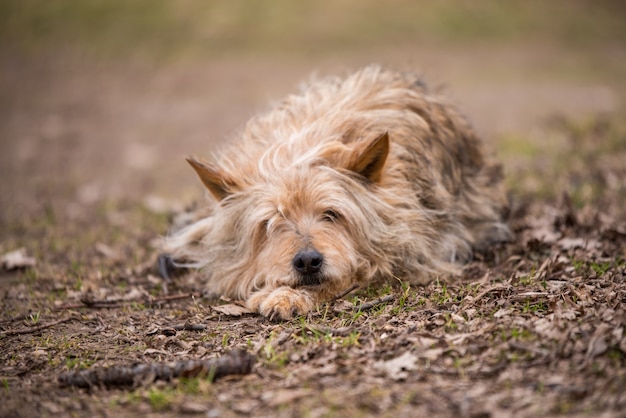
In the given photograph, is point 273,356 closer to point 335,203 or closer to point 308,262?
point 308,262

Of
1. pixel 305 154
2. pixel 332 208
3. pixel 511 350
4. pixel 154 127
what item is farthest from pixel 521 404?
pixel 154 127

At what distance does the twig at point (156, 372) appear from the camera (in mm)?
3848

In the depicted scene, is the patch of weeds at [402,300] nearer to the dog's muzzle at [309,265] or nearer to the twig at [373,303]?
the twig at [373,303]

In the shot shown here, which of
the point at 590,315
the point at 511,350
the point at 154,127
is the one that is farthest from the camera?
the point at 154,127

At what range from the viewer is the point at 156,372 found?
387cm

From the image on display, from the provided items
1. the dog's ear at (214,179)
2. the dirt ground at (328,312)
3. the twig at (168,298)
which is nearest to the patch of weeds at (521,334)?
the dirt ground at (328,312)

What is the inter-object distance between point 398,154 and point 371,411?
2.63 metres

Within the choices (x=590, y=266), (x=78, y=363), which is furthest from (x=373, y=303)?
(x=78, y=363)

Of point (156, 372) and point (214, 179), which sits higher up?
point (214, 179)

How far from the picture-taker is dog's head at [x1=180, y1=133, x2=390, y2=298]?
5.01 meters

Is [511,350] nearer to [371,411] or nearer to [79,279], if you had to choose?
[371,411]

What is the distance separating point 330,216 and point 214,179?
2.82ft

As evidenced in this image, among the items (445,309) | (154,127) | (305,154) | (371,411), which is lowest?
(371,411)

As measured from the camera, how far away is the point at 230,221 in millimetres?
5395
